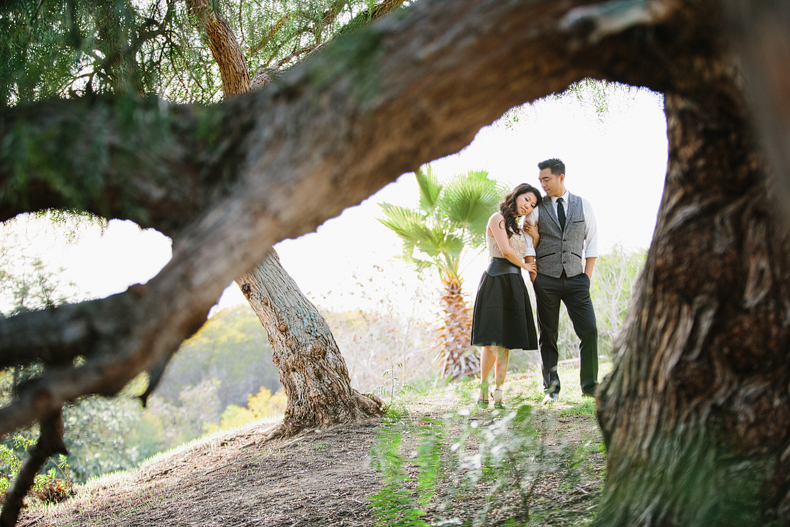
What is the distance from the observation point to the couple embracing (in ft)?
14.1

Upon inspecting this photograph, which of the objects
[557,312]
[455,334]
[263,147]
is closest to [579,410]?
[557,312]

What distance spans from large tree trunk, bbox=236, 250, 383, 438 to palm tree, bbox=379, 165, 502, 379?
4.38 meters

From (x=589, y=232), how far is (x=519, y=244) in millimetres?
602

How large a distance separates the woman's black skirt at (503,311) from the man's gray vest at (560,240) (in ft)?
0.87

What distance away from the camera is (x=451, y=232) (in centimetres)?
938

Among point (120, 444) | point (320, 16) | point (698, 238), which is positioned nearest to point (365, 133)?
point (698, 238)

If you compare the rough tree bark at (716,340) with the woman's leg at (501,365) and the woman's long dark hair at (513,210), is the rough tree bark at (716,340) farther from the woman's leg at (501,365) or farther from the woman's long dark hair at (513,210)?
the woman's long dark hair at (513,210)

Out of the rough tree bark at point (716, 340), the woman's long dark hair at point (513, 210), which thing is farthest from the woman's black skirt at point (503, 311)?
the rough tree bark at point (716, 340)

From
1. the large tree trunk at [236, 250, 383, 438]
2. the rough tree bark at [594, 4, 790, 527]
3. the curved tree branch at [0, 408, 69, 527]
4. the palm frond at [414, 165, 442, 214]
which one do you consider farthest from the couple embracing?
the palm frond at [414, 165, 442, 214]

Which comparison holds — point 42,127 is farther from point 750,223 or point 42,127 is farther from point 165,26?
point 165,26

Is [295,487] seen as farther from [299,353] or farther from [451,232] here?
[451,232]

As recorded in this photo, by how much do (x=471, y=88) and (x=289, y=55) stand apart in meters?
4.38

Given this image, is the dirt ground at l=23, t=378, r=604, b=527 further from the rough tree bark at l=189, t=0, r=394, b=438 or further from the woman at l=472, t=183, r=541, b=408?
the woman at l=472, t=183, r=541, b=408

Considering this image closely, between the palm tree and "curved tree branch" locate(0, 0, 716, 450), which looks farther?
the palm tree
